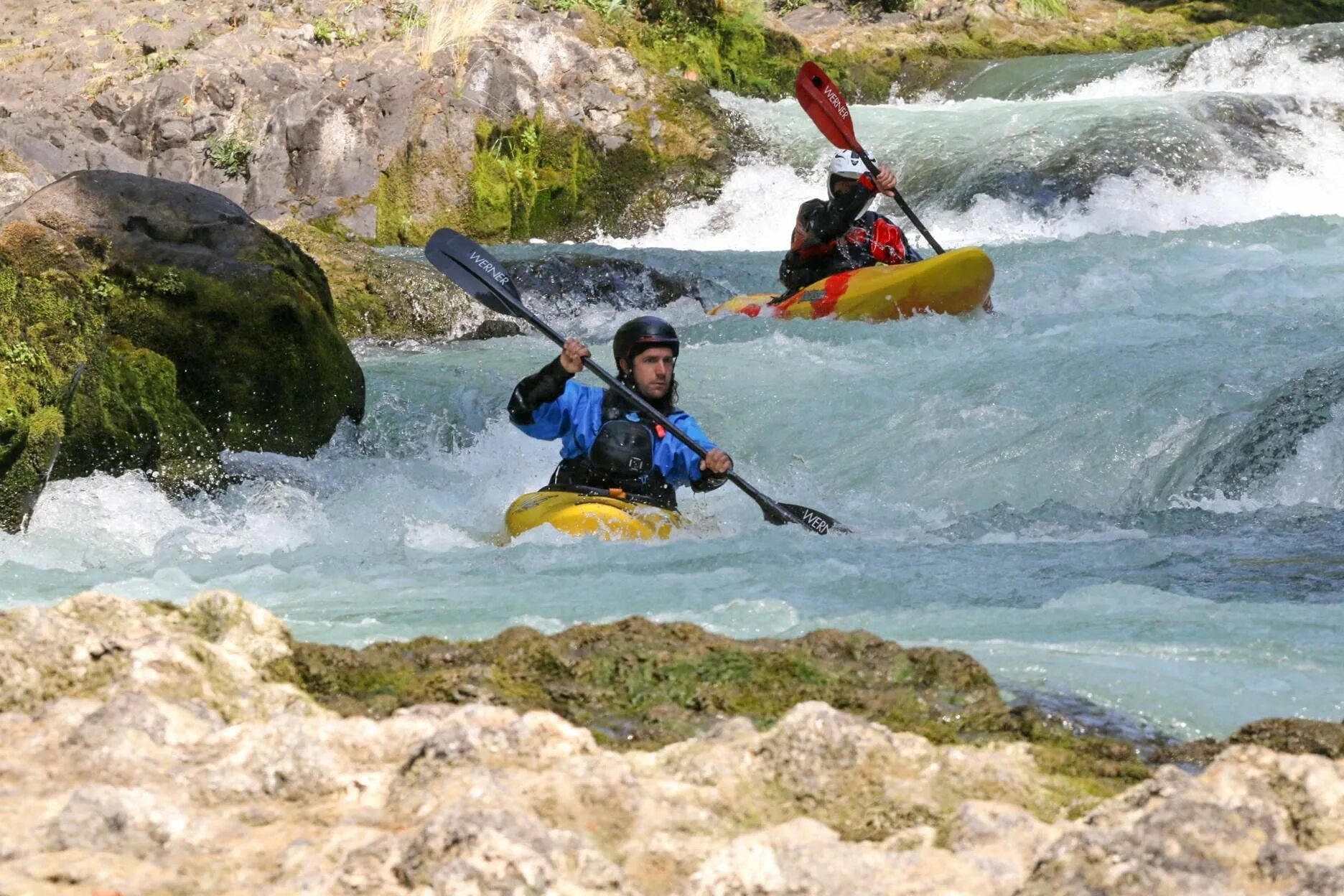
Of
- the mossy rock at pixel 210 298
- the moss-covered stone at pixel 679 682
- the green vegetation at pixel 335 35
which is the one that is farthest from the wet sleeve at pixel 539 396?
the green vegetation at pixel 335 35

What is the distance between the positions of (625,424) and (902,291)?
12.7 feet

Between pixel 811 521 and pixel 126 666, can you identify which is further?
pixel 811 521

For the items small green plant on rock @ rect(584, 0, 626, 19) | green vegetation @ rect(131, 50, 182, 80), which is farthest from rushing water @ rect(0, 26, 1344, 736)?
green vegetation @ rect(131, 50, 182, 80)

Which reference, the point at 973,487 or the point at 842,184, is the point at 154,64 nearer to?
the point at 842,184

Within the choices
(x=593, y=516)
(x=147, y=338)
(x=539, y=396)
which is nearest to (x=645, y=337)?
(x=539, y=396)

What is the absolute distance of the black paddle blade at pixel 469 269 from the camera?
625 centimetres

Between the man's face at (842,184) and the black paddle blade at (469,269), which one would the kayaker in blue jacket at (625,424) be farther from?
the man's face at (842,184)

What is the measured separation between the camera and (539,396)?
5.62 m

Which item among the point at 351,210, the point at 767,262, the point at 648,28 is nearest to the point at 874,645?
the point at 767,262

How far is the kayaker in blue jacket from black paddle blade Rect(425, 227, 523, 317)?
60 cm

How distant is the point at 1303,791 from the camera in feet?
6.59

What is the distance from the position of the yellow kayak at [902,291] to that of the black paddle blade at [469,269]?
3.32m

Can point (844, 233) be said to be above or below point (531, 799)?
above

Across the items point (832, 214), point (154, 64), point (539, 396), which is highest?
point (154, 64)
